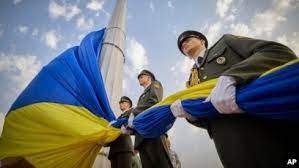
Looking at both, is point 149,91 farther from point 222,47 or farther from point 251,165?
point 251,165

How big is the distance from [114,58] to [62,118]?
301cm

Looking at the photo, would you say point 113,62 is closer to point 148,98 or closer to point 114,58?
point 114,58

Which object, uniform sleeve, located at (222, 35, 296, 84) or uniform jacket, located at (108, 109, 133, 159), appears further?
uniform jacket, located at (108, 109, 133, 159)

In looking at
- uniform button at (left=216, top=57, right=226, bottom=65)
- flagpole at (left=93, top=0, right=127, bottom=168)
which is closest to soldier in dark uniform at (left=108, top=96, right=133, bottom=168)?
flagpole at (left=93, top=0, right=127, bottom=168)

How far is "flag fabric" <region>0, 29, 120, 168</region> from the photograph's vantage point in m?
2.77

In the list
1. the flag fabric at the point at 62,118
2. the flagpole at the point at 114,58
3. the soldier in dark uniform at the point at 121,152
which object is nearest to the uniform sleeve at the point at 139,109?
the flag fabric at the point at 62,118

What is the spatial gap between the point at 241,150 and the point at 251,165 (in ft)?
0.34

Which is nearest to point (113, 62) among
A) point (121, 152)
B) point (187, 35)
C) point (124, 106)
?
point (124, 106)

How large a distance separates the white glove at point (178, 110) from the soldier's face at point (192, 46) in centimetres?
61

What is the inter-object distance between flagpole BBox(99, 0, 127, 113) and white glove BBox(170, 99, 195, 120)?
109 inches

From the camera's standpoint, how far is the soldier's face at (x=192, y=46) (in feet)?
7.93

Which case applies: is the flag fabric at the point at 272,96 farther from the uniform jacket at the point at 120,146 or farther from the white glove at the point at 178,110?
the uniform jacket at the point at 120,146

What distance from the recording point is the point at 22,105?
3246 millimetres

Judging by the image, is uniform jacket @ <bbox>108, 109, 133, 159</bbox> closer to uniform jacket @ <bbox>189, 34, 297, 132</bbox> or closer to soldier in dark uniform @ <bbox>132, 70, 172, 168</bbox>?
soldier in dark uniform @ <bbox>132, 70, 172, 168</bbox>
